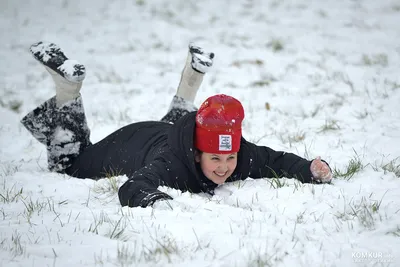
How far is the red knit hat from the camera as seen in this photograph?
3.69 metres

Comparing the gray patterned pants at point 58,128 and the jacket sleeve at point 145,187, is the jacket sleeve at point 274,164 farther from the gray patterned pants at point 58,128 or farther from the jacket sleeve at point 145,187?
the gray patterned pants at point 58,128

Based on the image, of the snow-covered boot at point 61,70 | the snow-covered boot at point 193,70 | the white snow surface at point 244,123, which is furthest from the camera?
the snow-covered boot at point 193,70

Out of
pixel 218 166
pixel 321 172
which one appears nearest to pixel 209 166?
pixel 218 166

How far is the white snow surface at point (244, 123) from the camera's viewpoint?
9.17 feet

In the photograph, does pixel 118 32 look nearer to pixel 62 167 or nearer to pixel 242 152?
pixel 62 167

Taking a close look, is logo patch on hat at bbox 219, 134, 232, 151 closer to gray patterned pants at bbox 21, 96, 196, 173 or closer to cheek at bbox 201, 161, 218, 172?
cheek at bbox 201, 161, 218, 172

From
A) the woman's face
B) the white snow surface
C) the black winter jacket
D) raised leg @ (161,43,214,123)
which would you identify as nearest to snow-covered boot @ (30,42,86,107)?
the white snow surface

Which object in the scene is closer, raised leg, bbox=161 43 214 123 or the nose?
the nose

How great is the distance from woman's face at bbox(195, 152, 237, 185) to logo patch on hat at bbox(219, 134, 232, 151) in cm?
8

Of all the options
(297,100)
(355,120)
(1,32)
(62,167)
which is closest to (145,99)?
(297,100)

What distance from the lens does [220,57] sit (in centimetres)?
901

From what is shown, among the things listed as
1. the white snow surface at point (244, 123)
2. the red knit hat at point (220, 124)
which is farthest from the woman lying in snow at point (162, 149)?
the white snow surface at point (244, 123)

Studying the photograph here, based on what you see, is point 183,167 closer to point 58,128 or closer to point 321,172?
point 321,172

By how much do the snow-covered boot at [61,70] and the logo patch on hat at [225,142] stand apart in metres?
1.65
